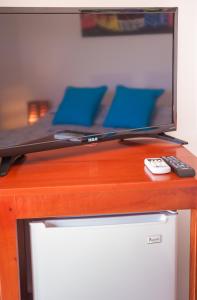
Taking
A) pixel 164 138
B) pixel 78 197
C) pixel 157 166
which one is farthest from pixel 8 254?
pixel 164 138

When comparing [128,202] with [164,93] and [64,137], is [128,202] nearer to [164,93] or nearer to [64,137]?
[64,137]

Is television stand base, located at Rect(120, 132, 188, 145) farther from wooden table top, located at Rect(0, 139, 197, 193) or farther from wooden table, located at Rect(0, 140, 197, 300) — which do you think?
wooden table, located at Rect(0, 140, 197, 300)

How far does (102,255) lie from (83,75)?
0.59m

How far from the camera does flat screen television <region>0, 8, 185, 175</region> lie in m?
1.26

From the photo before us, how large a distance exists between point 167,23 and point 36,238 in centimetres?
89

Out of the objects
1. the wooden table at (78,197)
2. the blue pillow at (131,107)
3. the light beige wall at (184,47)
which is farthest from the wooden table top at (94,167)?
the light beige wall at (184,47)

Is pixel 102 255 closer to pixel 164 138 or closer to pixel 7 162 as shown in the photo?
pixel 7 162

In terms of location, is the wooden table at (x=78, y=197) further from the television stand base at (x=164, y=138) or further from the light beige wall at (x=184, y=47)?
the light beige wall at (x=184, y=47)

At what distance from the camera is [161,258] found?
1.23m

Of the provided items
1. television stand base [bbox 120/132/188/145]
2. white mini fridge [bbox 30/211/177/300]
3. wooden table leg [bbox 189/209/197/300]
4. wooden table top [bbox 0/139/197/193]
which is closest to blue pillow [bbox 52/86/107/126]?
wooden table top [bbox 0/139/197/193]

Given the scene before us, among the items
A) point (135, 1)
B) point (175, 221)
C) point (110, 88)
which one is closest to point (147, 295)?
point (175, 221)

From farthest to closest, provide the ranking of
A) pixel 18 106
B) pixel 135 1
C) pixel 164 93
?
1. pixel 135 1
2. pixel 164 93
3. pixel 18 106

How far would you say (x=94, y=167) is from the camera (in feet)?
4.34

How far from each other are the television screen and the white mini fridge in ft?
1.04
